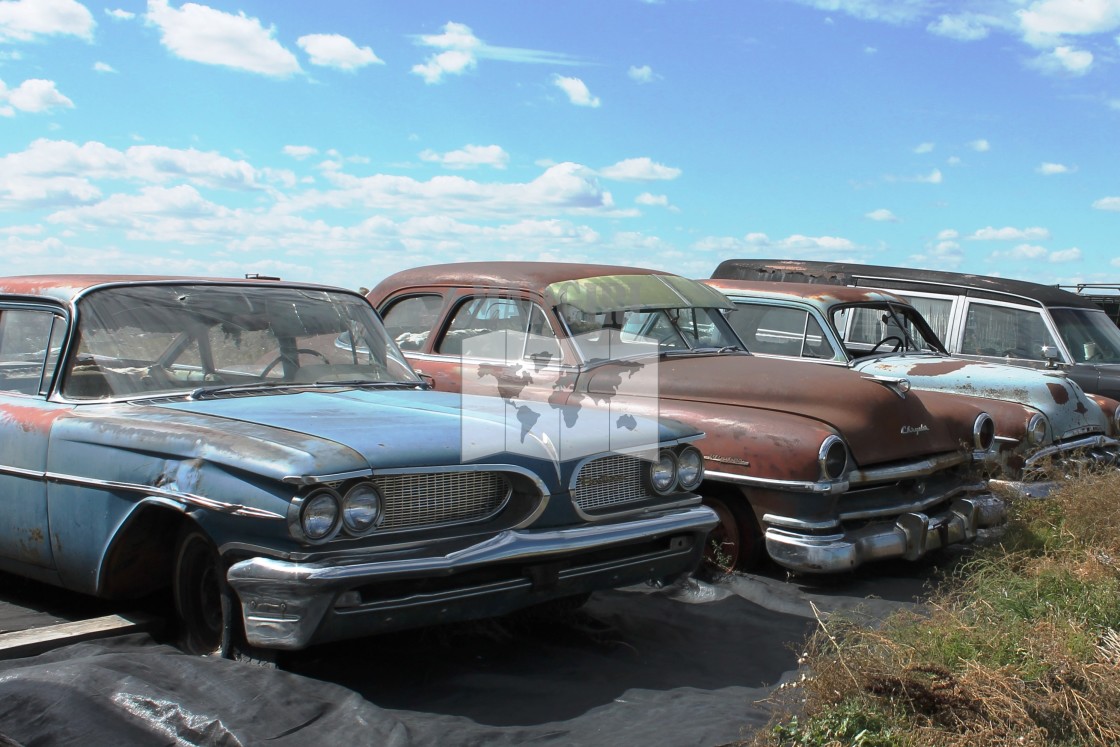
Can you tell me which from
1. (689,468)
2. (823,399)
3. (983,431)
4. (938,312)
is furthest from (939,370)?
(689,468)

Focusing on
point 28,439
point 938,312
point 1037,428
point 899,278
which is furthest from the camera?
point 899,278

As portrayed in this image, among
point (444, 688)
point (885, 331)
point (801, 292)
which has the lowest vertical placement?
point (444, 688)

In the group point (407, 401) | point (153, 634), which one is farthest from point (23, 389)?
point (407, 401)

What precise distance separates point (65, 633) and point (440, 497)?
55.3 inches

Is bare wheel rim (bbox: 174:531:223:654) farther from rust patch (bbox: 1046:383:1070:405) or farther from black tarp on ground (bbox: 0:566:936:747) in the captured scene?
rust patch (bbox: 1046:383:1070:405)

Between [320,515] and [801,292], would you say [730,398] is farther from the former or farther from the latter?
[320,515]

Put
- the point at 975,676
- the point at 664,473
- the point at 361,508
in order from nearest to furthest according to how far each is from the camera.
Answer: the point at 975,676 → the point at 361,508 → the point at 664,473

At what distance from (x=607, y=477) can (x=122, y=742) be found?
195 cm

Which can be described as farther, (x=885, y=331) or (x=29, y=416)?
(x=885, y=331)

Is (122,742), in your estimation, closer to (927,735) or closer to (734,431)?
(927,735)

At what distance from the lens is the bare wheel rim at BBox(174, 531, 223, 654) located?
3.84m

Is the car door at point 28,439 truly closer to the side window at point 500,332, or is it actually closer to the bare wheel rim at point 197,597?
the bare wheel rim at point 197,597

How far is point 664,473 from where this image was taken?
4480 mm

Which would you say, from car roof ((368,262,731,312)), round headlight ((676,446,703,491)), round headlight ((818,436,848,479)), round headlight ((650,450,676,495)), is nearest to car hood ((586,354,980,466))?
round headlight ((818,436,848,479))
